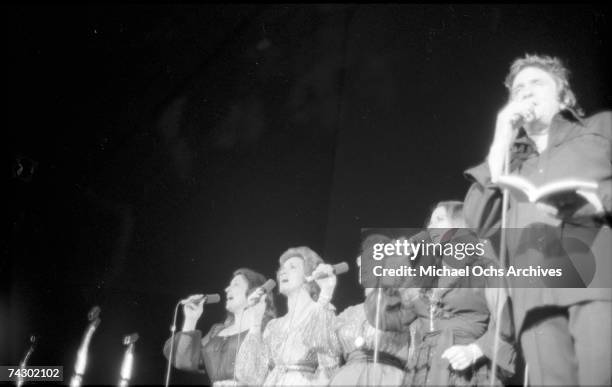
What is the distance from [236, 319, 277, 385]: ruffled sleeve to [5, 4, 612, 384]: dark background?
0.20 m

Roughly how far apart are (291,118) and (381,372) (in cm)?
131

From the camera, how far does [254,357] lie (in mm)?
2449

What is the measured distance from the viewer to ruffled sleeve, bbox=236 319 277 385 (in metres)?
2.41

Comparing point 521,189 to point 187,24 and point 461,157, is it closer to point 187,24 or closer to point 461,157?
point 461,157

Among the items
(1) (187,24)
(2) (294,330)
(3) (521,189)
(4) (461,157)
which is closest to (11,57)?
(1) (187,24)

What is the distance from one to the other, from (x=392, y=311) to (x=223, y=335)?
74 centimetres

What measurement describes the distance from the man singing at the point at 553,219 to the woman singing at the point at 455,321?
10 centimetres

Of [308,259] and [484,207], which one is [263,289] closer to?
[308,259]

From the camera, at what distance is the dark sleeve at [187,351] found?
261 centimetres

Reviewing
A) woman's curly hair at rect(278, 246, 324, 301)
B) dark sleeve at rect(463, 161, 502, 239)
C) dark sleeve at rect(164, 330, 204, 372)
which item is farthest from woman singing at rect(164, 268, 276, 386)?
dark sleeve at rect(463, 161, 502, 239)

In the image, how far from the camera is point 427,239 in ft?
7.30

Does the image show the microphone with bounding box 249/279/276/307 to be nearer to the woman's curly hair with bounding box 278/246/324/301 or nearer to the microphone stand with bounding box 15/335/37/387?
the woman's curly hair with bounding box 278/246/324/301

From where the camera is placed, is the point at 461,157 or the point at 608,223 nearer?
the point at 608,223

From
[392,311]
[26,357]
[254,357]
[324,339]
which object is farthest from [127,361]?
[392,311]
